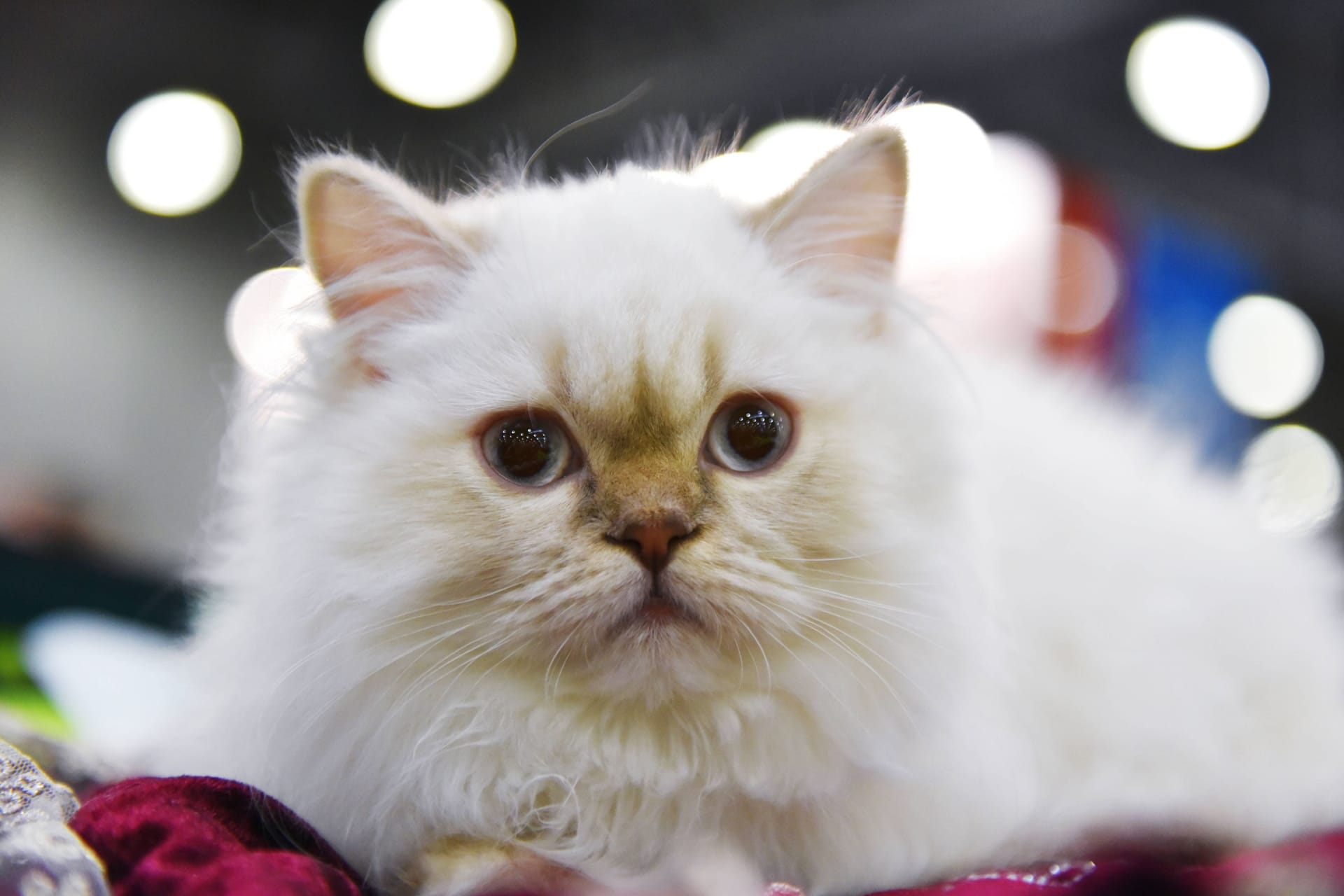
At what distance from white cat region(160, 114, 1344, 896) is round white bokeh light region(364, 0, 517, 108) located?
981mm

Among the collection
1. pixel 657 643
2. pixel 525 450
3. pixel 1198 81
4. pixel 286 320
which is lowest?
pixel 657 643

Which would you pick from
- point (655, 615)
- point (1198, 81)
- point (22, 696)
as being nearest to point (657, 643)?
point (655, 615)

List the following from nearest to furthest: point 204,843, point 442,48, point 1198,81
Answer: point 204,843 < point 442,48 < point 1198,81

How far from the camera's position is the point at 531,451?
0.90m

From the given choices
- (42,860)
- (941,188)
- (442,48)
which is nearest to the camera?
(42,860)

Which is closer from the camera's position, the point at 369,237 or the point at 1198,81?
the point at 369,237

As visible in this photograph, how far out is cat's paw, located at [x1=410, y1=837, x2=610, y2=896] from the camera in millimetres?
829

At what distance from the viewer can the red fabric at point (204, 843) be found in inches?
27.3

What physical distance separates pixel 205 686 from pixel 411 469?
1.74 feet

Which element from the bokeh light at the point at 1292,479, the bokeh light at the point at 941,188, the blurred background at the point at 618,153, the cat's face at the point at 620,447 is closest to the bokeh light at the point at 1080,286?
the blurred background at the point at 618,153

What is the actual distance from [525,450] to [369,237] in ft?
1.03

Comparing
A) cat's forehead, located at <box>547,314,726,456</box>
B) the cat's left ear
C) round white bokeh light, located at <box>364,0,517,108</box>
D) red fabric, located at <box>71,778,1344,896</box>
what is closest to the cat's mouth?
cat's forehead, located at <box>547,314,726,456</box>

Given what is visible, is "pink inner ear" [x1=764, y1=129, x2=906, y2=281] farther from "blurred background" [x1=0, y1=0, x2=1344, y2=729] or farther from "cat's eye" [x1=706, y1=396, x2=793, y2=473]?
"blurred background" [x1=0, y1=0, x2=1344, y2=729]

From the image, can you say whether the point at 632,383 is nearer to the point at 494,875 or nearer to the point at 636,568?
the point at 636,568
